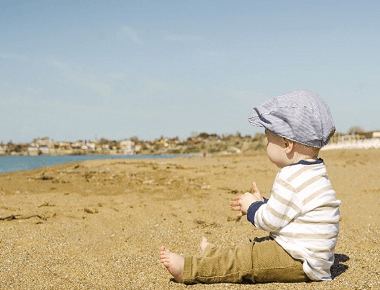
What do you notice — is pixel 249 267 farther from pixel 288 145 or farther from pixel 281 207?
pixel 288 145

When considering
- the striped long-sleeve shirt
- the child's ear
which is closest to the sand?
the striped long-sleeve shirt

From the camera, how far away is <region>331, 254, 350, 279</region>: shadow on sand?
2262 millimetres

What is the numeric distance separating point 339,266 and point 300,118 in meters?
1.05

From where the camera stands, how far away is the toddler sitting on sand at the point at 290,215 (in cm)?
205

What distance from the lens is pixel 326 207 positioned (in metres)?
2.07

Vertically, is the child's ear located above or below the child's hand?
above

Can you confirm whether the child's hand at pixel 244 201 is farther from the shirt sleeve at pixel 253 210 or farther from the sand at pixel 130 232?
the sand at pixel 130 232

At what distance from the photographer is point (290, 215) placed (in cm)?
205

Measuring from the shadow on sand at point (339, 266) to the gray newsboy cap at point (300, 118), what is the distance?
Answer: 82cm

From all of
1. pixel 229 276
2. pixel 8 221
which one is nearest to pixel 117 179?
pixel 8 221

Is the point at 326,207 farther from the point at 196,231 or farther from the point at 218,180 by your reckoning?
the point at 218,180

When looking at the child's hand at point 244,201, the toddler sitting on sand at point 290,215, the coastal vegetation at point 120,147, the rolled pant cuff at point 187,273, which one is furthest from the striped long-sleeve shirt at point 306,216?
the coastal vegetation at point 120,147

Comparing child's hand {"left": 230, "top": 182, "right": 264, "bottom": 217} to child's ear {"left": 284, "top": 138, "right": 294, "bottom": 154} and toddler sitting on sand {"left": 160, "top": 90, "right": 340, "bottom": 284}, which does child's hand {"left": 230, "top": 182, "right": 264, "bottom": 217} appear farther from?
child's ear {"left": 284, "top": 138, "right": 294, "bottom": 154}

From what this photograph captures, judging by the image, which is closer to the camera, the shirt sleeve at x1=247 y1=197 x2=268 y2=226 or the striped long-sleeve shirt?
the striped long-sleeve shirt
